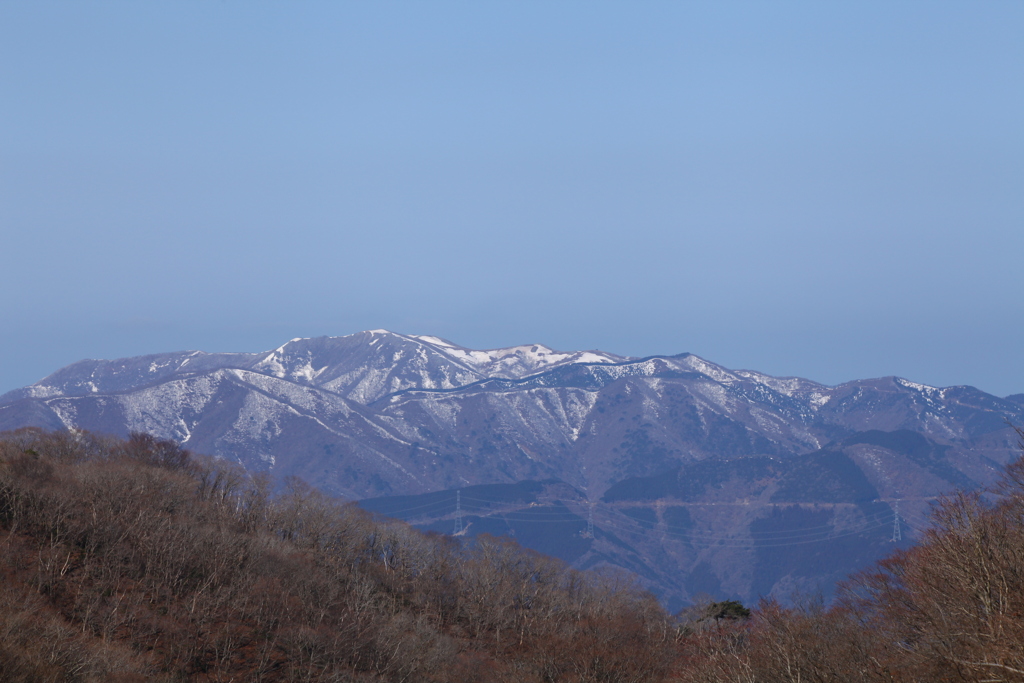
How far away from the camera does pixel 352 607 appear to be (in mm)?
87812

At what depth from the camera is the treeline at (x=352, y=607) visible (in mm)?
41812

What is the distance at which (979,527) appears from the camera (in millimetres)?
41875

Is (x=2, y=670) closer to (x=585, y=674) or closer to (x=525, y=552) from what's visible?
(x=585, y=674)

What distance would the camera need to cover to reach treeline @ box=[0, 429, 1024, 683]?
137ft

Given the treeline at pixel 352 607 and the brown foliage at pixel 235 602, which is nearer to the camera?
the treeline at pixel 352 607

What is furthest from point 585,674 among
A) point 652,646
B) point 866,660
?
point 866,660

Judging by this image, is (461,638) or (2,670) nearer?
(2,670)

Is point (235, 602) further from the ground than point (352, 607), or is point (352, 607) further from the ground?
point (235, 602)

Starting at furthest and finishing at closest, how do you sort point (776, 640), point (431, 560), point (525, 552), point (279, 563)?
point (525, 552) → point (431, 560) → point (279, 563) → point (776, 640)

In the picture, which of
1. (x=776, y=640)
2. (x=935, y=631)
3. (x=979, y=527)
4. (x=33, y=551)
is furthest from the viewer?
(x=33, y=551)

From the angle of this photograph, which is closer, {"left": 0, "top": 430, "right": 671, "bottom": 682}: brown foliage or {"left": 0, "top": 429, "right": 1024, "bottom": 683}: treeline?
→ {"left": 0, "top": 429, "right": 1024, "bottom": 683}: treeline

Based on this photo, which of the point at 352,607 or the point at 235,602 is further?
the point at 352,607

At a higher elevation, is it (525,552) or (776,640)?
(776,640)

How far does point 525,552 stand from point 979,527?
5151 inches
